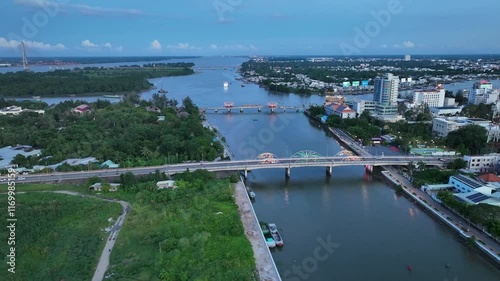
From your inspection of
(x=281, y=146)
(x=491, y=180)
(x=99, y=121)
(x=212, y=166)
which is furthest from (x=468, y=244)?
(x=99, y=121)

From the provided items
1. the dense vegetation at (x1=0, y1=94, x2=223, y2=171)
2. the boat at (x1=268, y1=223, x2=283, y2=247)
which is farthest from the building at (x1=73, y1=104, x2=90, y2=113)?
the boat at (x1=268, y1=223, x2=283, y2=247)

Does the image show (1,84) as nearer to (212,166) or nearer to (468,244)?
(212,166)

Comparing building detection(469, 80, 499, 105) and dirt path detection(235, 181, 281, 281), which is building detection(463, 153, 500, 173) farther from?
building detection(469, 80, 499, 105)

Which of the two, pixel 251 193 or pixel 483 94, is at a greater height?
pixel 483 94

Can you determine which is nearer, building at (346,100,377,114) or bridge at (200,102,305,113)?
building at (346,100,377,114)

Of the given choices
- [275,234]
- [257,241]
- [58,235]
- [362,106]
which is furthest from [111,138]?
[362,106]

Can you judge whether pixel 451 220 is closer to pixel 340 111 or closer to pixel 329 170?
pixel 329 170
